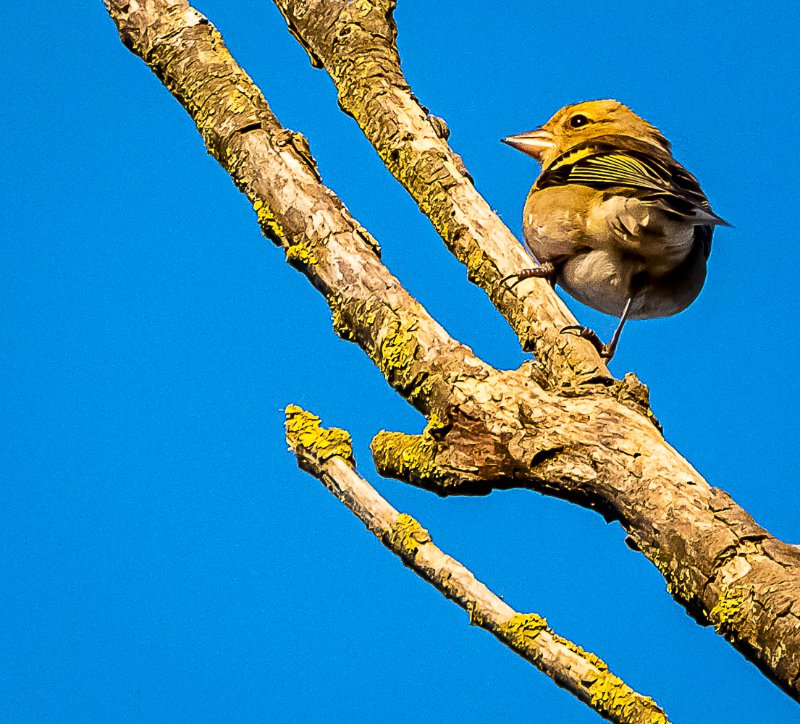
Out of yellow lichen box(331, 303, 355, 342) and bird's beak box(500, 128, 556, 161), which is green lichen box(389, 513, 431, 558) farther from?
bird's beak box(500, 128, 556, 161)

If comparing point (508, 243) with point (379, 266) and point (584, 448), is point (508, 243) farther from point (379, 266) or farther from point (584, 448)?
point (584, 448)

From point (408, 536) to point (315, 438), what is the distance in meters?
0.51

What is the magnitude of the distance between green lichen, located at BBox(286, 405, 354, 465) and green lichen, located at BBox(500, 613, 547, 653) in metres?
0.76

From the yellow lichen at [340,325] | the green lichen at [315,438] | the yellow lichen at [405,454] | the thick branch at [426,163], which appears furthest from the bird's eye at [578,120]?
the green lichen at [315,438]

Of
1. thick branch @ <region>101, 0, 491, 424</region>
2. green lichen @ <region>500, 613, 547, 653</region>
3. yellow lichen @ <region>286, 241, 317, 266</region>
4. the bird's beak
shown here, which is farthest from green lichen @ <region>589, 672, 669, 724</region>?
the bird's beak

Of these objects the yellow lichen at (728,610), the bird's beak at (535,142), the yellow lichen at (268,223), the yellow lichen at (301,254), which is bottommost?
the yellow lichen at (728,610)

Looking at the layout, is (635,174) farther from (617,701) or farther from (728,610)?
(617,701)

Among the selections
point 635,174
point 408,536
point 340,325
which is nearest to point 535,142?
point 635,174

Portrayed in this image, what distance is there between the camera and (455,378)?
3670 millimetres

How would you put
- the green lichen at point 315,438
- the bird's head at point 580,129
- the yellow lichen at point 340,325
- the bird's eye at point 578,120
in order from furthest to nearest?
1. the bird's eye at point 578,120
2. the bird's head at point 580,129
3. the yellow lichen at point 340,325
4. the green lichen at point 315,438

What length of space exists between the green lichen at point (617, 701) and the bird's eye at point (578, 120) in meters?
4.09

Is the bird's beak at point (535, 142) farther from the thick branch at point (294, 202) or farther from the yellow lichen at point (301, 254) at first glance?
the yellow lichen at point (301, 254)

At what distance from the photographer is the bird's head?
6098mm

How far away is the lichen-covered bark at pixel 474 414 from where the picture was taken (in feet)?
9.59
